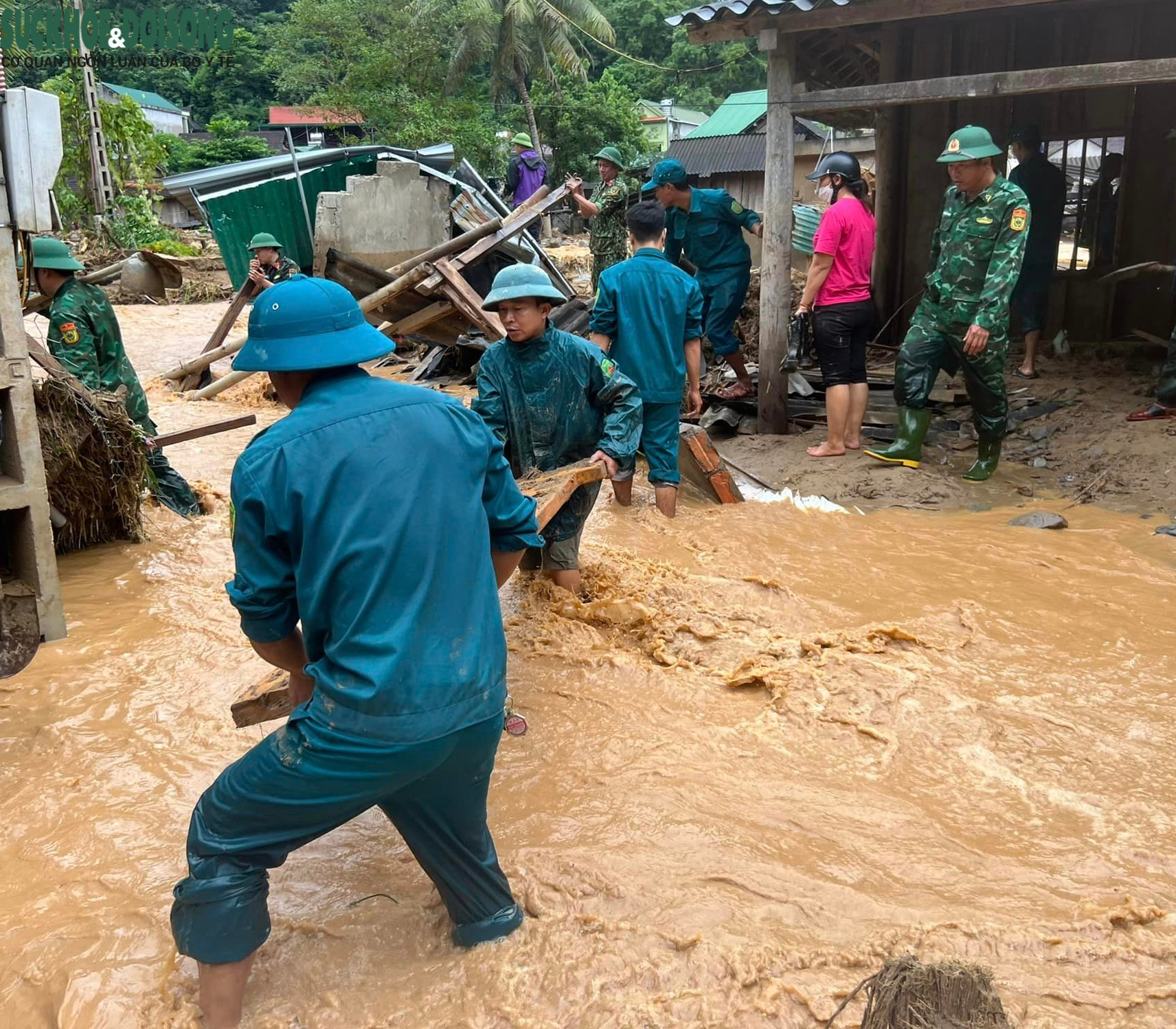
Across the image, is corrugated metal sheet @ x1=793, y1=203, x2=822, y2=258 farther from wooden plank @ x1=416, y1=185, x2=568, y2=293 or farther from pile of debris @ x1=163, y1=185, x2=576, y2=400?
wooden plank @ x1=416, y1=185, x2=568, y2=293

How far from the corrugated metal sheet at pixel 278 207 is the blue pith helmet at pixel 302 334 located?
9907mm

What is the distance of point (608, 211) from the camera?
9992 mm

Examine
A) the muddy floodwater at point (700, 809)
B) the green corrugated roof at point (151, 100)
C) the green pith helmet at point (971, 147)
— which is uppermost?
the green corrugated roof at point (151, 100)

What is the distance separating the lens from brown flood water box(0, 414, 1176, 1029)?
2455mm

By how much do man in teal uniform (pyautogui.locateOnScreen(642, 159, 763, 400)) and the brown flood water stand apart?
11.2ft

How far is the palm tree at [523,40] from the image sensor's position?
1108 inches

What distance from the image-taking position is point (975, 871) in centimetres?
283

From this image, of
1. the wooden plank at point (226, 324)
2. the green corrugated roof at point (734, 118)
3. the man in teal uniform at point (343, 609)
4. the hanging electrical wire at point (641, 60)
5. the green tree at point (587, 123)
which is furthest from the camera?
the green corrugated roof at point (734, 118)

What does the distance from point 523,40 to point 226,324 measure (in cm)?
2188

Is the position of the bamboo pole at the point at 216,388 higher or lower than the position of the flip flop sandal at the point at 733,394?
lower

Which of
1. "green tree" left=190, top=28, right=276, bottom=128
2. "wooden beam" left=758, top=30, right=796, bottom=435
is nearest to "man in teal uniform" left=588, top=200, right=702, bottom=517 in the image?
"wooden beam" left=758, top=30, right=796, bottom=435

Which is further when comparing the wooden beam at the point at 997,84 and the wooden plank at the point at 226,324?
the wooden plank at the point at 226,324

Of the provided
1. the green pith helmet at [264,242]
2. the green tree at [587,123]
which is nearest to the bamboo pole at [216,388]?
the green pith helmet at [264,242]

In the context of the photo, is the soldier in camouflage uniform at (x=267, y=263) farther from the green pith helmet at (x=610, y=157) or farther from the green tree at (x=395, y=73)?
the green tree at (x=395, y=73)
